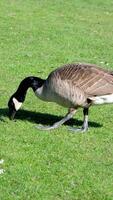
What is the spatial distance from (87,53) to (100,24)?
493cm

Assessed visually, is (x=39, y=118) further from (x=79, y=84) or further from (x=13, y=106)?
(x=79, y=84)

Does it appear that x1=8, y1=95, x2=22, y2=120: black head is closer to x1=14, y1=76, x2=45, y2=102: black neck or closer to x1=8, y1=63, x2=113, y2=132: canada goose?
x1=14, y1=76, x2=45, y2=102: black neck

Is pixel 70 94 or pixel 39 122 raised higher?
pixel 70 94

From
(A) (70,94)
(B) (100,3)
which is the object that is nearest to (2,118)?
(A) (70,94)

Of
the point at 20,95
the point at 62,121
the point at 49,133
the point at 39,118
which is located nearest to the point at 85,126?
the point at 62,121

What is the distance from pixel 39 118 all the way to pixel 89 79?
4.78 feet

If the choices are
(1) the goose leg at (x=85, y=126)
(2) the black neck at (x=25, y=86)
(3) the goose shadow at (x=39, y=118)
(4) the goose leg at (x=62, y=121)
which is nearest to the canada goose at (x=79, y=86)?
(4) the goose leg at (x=62, y=121)

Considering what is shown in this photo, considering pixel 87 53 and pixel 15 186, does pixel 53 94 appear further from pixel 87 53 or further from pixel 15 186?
pixel 87 53

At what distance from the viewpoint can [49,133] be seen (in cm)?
911

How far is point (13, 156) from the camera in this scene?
8.12m

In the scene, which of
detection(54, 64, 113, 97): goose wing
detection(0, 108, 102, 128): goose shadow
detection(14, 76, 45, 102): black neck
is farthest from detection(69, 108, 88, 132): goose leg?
detection(14, 76, 45, 102): black neck

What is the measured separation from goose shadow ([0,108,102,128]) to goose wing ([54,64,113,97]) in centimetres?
100

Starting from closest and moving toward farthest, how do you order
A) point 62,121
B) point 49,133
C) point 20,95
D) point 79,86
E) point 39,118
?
point 79,86, point 49,133, point 62,121, point 20,95, point 39,118

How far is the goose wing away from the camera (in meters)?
8.98
